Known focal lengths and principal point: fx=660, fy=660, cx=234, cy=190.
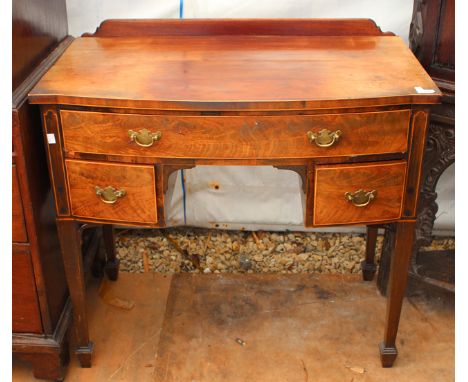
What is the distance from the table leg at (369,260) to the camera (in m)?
2.47

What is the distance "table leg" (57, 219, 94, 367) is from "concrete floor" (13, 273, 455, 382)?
0.08m

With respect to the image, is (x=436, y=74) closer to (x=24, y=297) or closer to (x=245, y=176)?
(x=245, y=176)

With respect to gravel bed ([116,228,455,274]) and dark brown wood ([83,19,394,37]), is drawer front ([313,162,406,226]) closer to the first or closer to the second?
dark brown wood ([83,19,394,37])

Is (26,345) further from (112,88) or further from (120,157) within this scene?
(112,88)

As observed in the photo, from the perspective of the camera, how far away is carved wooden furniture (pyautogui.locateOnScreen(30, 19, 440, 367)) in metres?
1.67

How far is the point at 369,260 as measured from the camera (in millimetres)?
2510

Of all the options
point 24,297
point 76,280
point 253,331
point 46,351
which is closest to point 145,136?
point 76,280

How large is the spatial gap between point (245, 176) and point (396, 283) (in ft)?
2.71

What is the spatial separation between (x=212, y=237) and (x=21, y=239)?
0.99 m

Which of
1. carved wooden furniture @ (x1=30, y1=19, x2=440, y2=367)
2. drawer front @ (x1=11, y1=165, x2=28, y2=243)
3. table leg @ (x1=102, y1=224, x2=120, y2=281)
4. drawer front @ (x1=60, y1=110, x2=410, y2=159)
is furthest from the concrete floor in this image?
drawer front @ (x1=60, y1=110, x2=410, y2=159)

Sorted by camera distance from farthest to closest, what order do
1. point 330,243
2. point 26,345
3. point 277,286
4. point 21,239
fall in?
point 330,243 → point 277,286 → point 26,345 → point 21,239

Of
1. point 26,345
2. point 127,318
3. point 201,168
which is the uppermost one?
point 201,168

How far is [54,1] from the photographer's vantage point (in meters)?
2.05

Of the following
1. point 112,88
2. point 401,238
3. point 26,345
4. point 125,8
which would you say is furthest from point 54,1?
point 401,238
